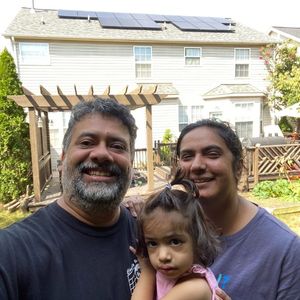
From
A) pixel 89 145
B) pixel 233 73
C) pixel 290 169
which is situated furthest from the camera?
pixel 233 73

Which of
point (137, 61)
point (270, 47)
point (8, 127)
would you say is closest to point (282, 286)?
point (8, 127)

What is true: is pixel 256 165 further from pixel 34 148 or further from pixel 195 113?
pixel 195 113

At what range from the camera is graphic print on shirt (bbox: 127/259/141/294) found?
177 cm

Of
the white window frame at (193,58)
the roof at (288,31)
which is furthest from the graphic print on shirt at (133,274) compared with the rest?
the roof at (288,31)

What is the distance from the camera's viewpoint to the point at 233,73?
17438 mm

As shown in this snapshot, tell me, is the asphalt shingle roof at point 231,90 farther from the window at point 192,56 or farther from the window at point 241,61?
the window at point 192,56

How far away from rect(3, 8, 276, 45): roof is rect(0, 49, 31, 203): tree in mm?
5823

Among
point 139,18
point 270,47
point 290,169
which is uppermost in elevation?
point 139,18

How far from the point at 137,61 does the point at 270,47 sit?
724 cm

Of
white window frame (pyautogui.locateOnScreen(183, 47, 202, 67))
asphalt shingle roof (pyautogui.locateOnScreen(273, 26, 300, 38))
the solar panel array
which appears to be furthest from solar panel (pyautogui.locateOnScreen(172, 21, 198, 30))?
asphalt shingle roof (pyautogui.locateOnScreen(273, 26, 300, 38))

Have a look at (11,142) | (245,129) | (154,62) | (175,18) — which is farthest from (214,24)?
(11,142)

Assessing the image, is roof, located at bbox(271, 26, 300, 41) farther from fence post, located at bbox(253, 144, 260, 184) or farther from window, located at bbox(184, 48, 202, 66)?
fence post, located at bbox(253, 144, 260, 184)

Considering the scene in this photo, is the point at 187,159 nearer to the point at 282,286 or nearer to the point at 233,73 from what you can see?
the point at 282,286

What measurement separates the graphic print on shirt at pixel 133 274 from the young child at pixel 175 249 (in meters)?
0.07
